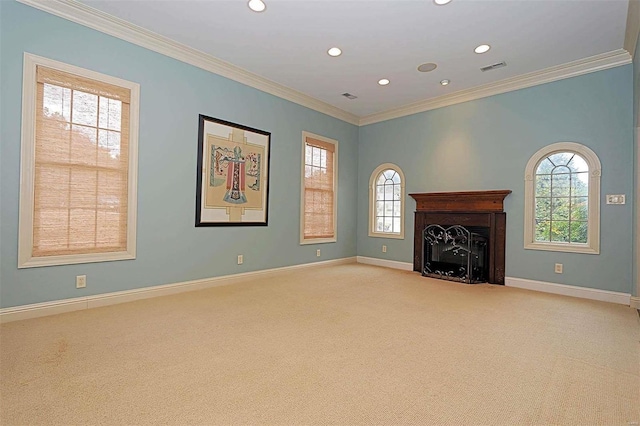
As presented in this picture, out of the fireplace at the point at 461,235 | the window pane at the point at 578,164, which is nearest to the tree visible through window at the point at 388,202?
the fireplace at the point at 461,235

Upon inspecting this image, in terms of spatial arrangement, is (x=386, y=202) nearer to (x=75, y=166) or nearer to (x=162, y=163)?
(x=162, y=163)

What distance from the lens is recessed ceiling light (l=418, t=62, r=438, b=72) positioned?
4.36 meters

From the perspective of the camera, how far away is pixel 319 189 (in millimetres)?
6074

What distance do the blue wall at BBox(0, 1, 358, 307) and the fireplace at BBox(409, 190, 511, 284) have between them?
210cm

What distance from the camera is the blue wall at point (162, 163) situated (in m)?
2.90

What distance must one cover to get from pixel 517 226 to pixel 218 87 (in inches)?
188

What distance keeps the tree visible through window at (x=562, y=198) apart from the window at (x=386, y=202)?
221cm

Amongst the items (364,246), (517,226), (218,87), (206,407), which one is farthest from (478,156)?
(206,407)

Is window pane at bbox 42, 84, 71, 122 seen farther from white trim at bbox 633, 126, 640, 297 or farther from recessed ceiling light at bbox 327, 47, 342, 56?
white trim at bbox 633, 126, 640, 297

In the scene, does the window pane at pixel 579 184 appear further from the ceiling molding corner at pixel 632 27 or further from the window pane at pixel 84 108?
the window pane at pixel 84 108

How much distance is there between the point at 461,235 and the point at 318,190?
2.60m

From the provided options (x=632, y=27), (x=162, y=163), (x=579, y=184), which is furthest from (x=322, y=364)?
(x=632, y=27)

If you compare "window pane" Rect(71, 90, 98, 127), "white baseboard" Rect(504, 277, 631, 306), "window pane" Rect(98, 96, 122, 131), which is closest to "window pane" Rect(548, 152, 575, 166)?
"white baseboard" Rect(504, 277, 631, 306)

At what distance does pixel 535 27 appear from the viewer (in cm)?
345
